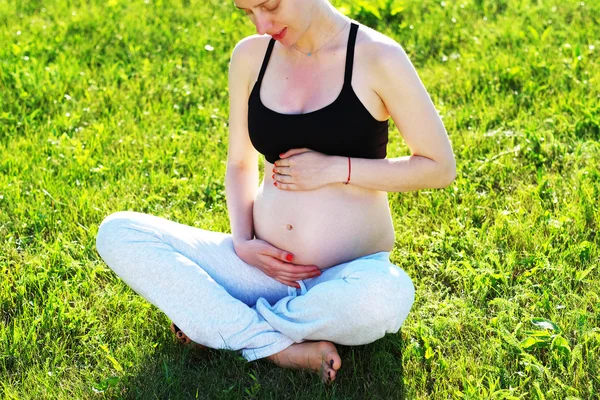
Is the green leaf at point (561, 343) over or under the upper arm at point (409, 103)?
under

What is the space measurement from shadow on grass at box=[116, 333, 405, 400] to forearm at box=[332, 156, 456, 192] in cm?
64

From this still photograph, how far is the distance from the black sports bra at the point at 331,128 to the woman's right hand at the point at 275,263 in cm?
34

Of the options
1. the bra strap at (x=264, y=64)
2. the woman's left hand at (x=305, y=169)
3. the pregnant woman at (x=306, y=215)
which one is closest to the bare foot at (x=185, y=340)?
the pregnant woman at (x=306, y=215)

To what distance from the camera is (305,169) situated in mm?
3062

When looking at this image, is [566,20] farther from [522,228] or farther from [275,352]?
[275,352]

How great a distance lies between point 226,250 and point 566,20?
3853mm

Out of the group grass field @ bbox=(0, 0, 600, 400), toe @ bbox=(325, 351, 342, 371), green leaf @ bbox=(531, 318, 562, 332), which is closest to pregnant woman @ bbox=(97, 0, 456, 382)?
toe @ bbox=(325, 351, 342, 371)

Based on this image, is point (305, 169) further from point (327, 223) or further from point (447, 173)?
point (447, 173)

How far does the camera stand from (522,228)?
12.9 feet

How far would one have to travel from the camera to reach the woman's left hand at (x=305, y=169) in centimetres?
305

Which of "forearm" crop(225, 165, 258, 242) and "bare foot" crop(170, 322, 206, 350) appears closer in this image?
"bare foot" crop(170, 322, 206, 350)

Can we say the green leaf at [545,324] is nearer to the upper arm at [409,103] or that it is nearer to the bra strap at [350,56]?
the upper arm at [409,103]

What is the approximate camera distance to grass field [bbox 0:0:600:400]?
3141 millimetres

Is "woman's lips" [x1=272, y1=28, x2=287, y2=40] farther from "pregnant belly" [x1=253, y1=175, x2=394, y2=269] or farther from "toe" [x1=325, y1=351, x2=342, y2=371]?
"toe" [x1=325, y1=351, x2=342, y2=371]
